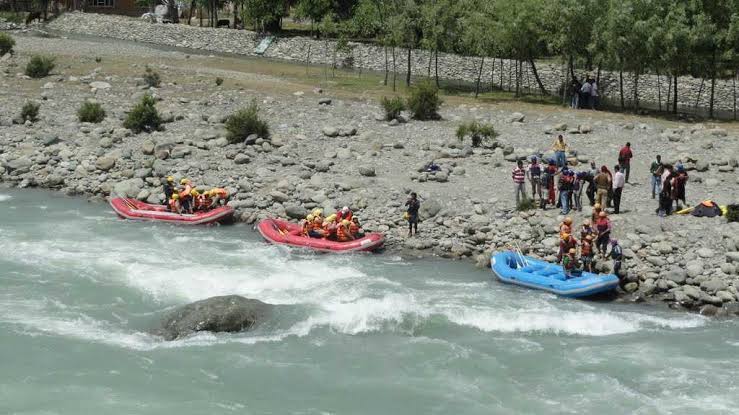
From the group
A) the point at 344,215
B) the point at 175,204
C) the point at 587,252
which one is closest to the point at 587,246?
the point at 587,252

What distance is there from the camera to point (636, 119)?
1503 inches

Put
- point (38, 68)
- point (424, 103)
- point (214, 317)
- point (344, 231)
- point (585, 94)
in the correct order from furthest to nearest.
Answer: point (38, 68) → point (585, 94) → point (424, 103) → point (344, 231) → point (214, 317)

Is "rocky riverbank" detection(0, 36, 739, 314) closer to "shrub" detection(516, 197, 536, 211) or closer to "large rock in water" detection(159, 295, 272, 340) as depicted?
"shrub" detection(516, 197, 536, 211)

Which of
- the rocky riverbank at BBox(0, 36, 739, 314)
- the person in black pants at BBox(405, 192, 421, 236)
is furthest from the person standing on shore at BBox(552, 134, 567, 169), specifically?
the person in black pants at BBox(405, 192, 421, 236)

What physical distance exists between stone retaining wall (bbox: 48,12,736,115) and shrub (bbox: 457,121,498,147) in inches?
479

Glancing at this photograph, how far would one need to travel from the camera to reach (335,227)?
2481cm

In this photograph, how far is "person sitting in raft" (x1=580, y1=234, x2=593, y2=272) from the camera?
867 inches

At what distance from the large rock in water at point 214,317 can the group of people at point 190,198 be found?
27.1ft

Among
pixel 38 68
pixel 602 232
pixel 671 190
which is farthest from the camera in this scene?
pixel 38 68

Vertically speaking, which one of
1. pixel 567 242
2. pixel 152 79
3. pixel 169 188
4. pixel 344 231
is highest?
pixel 152 79

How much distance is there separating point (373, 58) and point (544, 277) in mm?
38884

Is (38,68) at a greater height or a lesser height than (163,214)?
greater

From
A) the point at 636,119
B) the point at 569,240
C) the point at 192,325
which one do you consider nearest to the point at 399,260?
the point at 569,240

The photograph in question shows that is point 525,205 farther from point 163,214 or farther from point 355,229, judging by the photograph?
point 163,214
